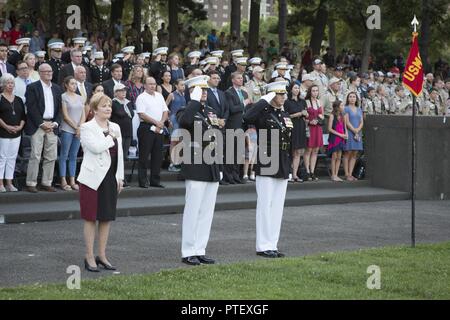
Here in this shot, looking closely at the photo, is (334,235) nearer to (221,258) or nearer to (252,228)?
(252,228)

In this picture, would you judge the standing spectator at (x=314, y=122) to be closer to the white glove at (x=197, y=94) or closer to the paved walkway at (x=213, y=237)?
the paved walkway at (x=213, y=237)

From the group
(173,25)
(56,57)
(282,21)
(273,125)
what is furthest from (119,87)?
(282,21)

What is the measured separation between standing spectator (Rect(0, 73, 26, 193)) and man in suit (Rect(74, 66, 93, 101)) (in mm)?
1346

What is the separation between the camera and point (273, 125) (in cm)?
1334

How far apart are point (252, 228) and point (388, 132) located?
6.73m

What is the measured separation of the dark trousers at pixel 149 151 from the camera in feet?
59.3

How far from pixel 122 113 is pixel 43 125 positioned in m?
1.51

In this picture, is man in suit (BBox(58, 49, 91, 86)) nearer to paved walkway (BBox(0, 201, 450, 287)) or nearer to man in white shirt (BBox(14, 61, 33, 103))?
man in white shirt (BBox(14, 61, 33, 103))

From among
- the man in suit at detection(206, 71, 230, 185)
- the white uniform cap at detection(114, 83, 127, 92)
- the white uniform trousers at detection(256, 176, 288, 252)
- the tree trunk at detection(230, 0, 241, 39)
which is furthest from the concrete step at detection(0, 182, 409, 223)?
the tree trunk at detection(230, 0, 241, 39)

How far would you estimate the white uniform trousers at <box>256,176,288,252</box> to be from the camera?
43.4ft

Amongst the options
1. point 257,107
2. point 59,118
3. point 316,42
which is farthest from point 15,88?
point 316,42

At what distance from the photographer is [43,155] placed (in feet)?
56.0

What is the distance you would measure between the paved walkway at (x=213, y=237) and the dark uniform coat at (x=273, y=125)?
118cm

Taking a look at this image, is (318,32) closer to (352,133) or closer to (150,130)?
(352,133)
